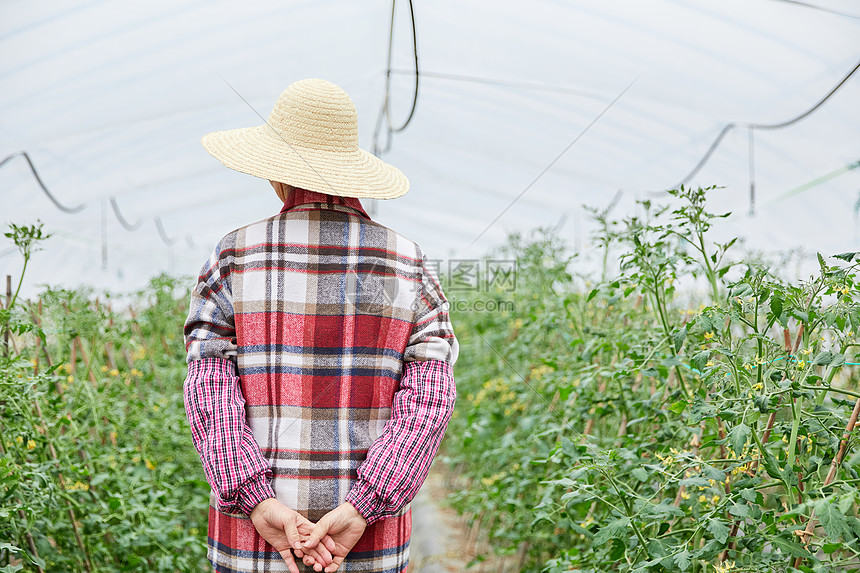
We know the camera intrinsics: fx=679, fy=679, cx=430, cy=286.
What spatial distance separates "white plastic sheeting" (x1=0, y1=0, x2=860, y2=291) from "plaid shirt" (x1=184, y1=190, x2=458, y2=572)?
167 cm

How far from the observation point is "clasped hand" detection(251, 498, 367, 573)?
1089 millimetres

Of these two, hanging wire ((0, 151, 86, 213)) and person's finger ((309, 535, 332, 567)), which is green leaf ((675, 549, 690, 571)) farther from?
hanging wire ((0, 151, 86, 213))

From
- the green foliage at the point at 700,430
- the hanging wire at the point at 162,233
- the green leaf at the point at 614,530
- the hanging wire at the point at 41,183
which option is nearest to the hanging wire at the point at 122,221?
the hanging wire at the point at 162,233

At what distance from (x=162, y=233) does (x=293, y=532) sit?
553 cm

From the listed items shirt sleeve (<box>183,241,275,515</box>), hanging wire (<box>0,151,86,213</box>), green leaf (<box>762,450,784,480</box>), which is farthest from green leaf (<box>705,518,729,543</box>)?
hanging wire (<box>0,151,86,213</box>)

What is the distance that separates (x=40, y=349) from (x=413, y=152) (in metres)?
3.02

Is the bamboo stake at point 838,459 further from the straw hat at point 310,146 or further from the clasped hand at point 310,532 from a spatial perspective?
the straw hat at point 310,146

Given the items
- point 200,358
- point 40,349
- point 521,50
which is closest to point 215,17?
point 521,50

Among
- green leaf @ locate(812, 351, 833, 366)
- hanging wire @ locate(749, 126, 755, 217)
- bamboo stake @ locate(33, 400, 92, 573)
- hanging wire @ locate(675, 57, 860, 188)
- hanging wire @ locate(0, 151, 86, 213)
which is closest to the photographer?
green leaf @ locate(812, 351, 833, 366)

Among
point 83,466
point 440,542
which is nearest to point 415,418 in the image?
point 83,466

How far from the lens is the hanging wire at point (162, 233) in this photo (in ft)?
19.1

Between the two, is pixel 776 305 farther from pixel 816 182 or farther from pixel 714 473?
pixel 816 182

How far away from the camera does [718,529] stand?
108 centimetres

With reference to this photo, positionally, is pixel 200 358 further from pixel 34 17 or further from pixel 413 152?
pixel 413 152
